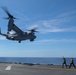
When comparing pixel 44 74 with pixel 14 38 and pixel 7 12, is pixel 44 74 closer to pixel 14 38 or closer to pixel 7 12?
pixel 14 38

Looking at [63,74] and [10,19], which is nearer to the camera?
[63,74]

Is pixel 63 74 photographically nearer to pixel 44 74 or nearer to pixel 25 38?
pixel 44 74

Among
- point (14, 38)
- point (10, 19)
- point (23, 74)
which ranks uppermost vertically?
point (10, 19)

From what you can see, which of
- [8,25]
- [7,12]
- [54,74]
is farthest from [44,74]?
[7,12]

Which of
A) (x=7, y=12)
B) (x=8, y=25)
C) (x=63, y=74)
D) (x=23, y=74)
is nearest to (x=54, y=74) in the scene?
(x=63, y=74)

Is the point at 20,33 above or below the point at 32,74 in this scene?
above

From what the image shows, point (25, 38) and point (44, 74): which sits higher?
point (25, 38)

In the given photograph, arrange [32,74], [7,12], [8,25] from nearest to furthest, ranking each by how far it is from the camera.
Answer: [32,74] < [8,25] < [7,12]

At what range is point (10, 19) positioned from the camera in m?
50.8

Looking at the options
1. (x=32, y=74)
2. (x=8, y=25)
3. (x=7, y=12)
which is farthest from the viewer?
(x=7, y=12)

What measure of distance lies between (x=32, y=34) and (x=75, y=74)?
25.5 metres

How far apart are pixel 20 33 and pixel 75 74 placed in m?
25.7

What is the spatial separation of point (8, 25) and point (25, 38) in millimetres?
4937

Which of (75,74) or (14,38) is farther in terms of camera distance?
(14,38)
